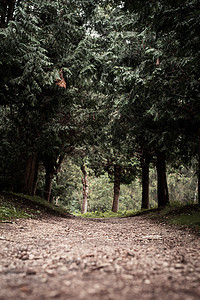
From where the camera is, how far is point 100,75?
9.39m

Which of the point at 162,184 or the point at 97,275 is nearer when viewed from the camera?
the point at 97,275

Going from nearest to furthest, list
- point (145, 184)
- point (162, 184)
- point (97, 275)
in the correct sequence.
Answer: point (97, 275), point (162, 184), point (145, 184)

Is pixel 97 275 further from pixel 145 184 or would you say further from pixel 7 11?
pixel 145 184

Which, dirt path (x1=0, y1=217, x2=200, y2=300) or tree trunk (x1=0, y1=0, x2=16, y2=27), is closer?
dirt path (x1=0, y1=217, x2=200, y2=300)

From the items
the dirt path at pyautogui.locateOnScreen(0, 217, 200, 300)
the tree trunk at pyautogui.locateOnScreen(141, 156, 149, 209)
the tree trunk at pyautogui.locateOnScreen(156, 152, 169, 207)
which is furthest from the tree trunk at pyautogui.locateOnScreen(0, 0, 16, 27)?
the tree trunk at pyautogui.locateOnScreen(141, 156, 149, 209)

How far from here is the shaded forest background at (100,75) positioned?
591 cm

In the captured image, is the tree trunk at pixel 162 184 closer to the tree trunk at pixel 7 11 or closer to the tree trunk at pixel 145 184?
the tree trunk at pixel 145 184

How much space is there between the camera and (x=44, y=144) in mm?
10398

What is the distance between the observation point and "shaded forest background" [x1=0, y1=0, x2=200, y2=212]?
5.91 m

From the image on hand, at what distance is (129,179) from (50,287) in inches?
687

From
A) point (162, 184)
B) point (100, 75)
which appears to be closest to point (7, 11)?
point (100, 75)

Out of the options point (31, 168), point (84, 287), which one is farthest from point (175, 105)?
point (31, 168)

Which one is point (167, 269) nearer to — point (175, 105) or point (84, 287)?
point (84, 287)

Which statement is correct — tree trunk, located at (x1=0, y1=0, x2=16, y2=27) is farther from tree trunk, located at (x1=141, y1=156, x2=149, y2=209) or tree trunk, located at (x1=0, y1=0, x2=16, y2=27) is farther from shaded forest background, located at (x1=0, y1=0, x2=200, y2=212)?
tree trunk, located at (x1=141, y1=156, x2=149, y2=209)
